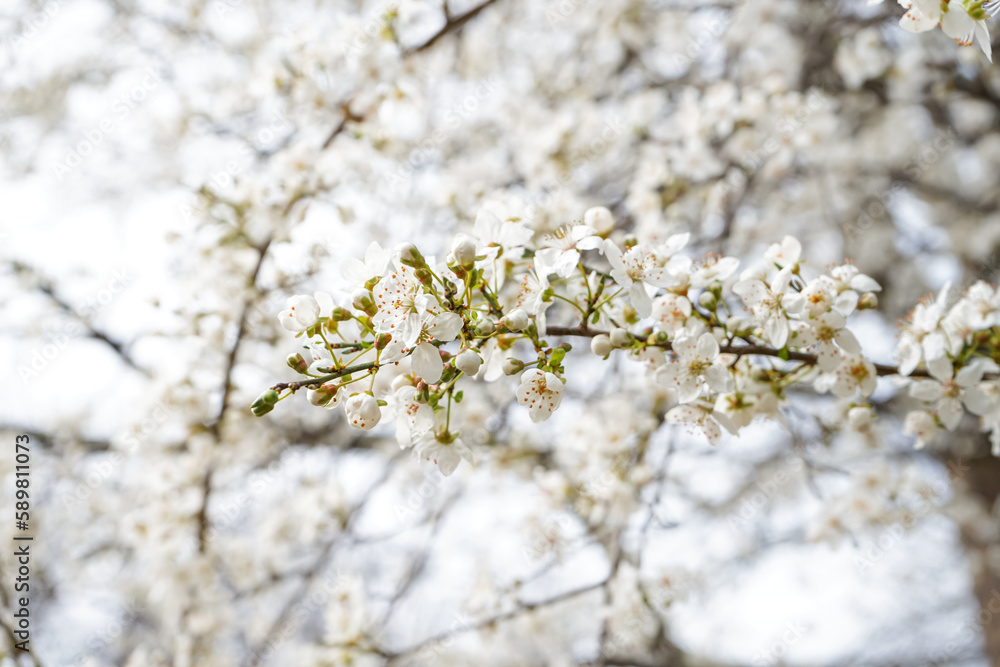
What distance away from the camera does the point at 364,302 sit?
918 millimetres

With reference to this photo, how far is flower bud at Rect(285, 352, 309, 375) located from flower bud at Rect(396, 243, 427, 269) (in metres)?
0.21

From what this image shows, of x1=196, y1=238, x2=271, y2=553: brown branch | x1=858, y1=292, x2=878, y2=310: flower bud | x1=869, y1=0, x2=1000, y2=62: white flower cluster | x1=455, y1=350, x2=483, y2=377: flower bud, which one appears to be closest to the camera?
x1=455, y1=350, x2=483, y2=377: flower bud

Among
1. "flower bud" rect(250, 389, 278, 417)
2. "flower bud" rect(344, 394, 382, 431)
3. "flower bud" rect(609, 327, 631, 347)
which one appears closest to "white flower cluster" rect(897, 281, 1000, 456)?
"flower bud" rect(609, 327, 631, 347)

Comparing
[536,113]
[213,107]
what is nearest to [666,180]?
[536,113]

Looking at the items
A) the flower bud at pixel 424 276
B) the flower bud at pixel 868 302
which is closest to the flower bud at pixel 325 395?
the flower bud at pixel 424 276

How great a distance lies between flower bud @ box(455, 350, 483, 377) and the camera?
2.87 feet

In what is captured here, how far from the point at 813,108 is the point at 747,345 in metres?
2.14

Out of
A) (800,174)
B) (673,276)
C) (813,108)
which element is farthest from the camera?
(800,174)

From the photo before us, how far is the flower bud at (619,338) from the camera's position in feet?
3.28

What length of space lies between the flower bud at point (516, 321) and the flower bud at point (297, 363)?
0.30m

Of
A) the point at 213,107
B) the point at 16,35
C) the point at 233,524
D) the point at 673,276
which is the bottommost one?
the point at 233,524

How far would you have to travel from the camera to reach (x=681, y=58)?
3828mm

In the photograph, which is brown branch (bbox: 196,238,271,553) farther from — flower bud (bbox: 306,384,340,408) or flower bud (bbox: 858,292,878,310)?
flower bud (bbox: 858,292,878,310)

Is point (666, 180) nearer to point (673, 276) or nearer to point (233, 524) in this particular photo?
point (673, 276)
